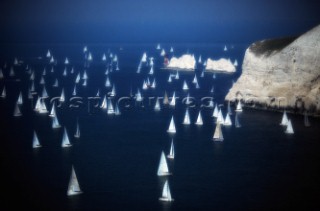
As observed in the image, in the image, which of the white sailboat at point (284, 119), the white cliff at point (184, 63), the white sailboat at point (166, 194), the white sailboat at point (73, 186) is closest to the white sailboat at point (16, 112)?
the white sailboat at point (284, 119)

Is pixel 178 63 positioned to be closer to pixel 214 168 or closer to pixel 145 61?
pixel 145 61

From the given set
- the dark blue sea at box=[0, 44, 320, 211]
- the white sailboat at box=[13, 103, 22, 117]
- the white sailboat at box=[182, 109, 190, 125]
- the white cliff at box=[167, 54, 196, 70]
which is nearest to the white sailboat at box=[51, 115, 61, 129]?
the dark blue sea at box=[0, 44, 320, 211]

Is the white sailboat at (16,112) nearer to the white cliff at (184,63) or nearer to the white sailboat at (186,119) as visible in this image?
the white sailboat at (186,119)

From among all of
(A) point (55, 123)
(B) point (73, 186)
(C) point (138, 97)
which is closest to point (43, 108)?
(A) point (55, 123)

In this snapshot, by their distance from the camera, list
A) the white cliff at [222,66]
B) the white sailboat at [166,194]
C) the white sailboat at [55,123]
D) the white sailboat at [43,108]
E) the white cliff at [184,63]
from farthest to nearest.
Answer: the white cliff at [184,63] → the white cliff at [222,66] → the white sailboat at [43,108] → the white sailboat at [55,123] → the white sailboat at [166,194]

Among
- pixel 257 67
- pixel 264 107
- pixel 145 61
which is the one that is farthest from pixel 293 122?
pixel 145 61

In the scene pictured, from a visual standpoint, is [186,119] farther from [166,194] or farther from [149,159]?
[166,194]
